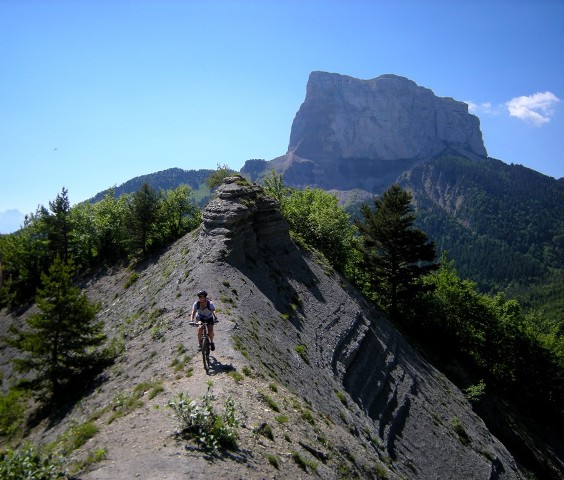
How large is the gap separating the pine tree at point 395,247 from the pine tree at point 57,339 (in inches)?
1297

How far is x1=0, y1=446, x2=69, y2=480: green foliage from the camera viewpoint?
30.8 ft

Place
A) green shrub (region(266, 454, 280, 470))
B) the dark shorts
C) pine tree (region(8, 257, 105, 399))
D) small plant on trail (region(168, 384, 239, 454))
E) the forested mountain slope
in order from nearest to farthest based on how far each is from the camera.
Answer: small plant on trail (region(168, 384, 239, 454)) → green shrub (region(266, 454, 280, 470)) → the forested mountain slope → the dark shorts → pine tree (region(8, 257, 105, 399))

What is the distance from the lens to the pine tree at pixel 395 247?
46281 mm

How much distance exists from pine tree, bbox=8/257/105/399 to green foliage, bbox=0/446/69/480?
12.0 meters

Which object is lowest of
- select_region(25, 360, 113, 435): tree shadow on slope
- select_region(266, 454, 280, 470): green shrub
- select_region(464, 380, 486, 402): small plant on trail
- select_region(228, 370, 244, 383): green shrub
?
select_region(464, 380, 486, 402): small plant on trail

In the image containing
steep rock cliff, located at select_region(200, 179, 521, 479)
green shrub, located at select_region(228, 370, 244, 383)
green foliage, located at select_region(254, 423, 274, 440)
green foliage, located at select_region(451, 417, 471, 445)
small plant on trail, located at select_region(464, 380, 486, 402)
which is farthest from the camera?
small plant on trail, located at select_region(464, 380, 486, 402)

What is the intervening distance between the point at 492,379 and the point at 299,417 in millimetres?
43938

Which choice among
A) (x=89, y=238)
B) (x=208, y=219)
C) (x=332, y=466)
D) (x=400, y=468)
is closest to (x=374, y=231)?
(x=208, y=219)

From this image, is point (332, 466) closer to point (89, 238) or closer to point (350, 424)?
point (350, 424)

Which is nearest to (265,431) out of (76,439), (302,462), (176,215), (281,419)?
(281,419)

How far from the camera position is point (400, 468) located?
894 inches

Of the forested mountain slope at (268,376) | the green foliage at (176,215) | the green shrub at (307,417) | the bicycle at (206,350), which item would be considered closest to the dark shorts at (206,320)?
the bicycle at (206,350)

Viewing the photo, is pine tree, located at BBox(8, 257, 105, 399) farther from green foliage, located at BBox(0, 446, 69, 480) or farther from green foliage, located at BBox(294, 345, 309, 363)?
green foliage, located at BBox(0, 446, 69, 480)

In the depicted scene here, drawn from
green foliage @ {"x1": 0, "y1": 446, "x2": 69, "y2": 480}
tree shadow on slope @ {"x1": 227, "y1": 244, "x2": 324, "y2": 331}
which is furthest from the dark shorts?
tree shadow on slope @ {"x1": 227, "y1": 244, "x2": 324, "y2": 331}
